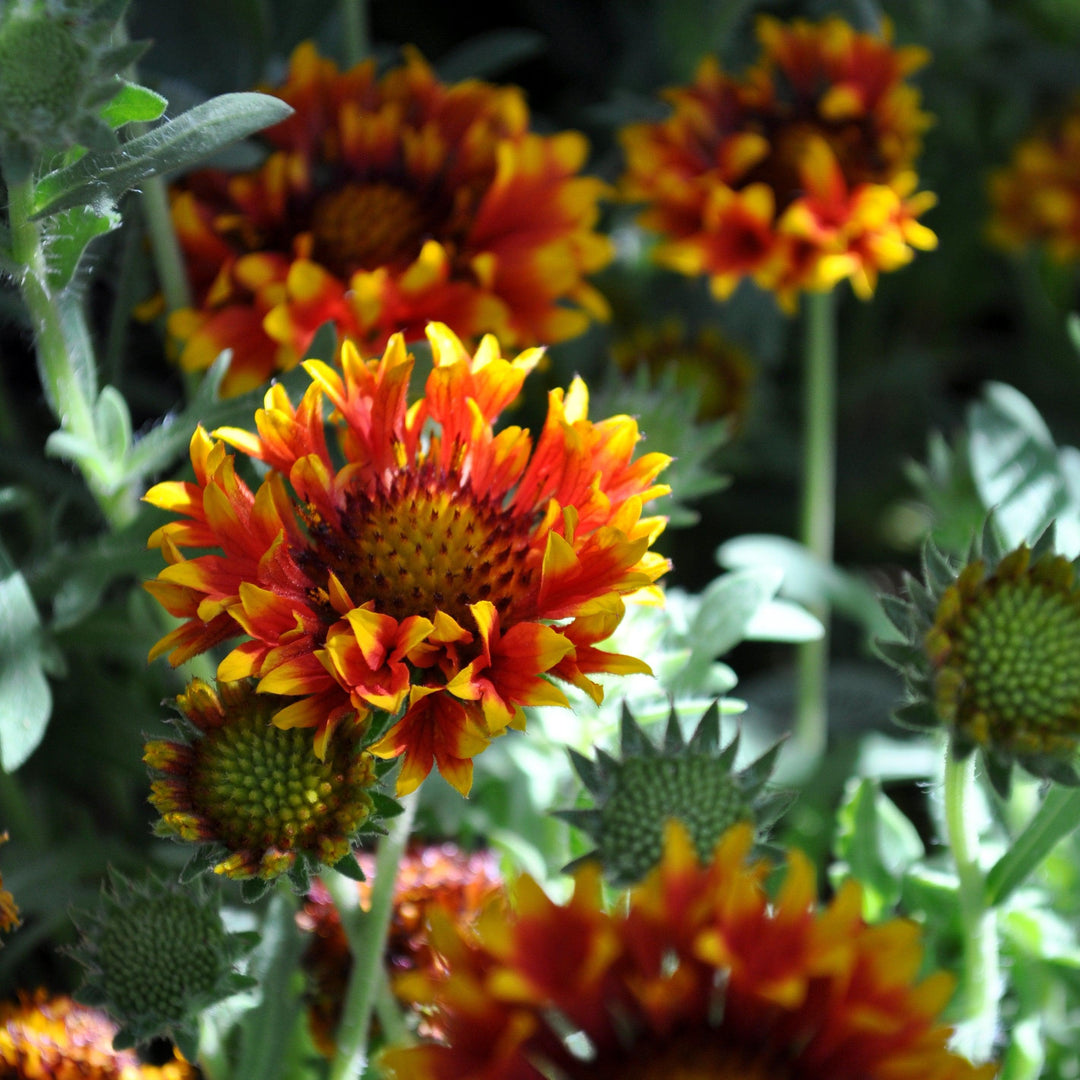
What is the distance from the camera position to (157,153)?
791mm

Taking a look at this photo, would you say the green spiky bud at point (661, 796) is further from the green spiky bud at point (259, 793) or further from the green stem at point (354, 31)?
the green stem at point (354, 31)

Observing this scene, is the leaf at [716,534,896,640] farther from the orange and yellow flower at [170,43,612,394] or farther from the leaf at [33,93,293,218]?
the leaf at [33,93,293,218]

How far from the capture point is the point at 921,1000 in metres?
0.57

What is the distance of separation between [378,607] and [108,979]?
0.90 feet

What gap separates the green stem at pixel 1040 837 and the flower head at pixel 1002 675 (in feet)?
0.36

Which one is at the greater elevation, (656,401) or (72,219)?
(72,219)

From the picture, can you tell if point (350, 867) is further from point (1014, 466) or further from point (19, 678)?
point (1014, 466)

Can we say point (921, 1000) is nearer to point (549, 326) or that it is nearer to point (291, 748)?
point (291, 748)

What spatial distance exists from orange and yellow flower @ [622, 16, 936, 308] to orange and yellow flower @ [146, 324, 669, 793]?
1.45 feet

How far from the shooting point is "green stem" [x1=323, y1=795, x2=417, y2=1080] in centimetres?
76

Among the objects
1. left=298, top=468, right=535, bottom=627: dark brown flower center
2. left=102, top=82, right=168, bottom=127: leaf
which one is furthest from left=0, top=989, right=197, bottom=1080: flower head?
left=102, top=82, right=168, bottom=127: leaf

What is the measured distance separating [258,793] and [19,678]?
0.82 feet

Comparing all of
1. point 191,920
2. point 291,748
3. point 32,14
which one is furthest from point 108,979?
point 32,14

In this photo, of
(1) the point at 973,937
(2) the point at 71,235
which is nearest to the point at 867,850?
(1) the point at 973,937
